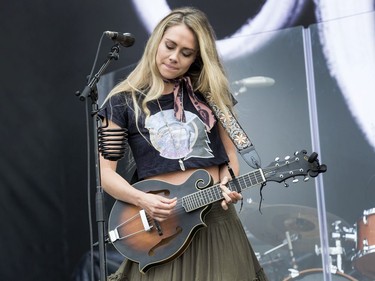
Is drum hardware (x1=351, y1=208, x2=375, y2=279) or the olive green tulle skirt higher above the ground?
the olive green tulle skirt

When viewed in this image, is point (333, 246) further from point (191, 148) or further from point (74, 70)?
point (74, 70)

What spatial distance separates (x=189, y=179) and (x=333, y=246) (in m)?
1.10

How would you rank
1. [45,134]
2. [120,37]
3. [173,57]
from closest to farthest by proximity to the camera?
[120,37] → [173,57] → [45,134]

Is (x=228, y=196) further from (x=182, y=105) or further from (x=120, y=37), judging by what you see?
(x=120, y=37)

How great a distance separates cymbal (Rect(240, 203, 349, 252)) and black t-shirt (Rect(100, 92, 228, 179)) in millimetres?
875

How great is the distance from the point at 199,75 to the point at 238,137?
34 cm

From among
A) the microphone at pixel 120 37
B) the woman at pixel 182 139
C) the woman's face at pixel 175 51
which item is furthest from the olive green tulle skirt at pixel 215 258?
the microphone at pixel 120 37

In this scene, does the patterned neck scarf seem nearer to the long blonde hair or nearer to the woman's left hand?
the long blonde hair

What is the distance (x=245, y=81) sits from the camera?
12.5ft

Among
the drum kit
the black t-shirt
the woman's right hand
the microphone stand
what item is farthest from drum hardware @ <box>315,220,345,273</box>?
the microphone stand

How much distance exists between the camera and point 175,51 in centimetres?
293

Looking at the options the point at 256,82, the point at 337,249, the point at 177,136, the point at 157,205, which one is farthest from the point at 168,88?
the point at 337,249

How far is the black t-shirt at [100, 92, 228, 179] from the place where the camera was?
2.84m

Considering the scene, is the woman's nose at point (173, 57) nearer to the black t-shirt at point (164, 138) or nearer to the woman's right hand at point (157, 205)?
the black t-shirt at point (164, 138)
